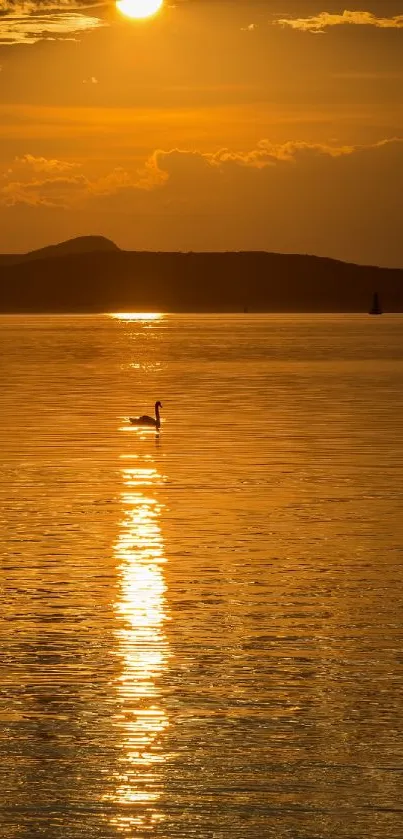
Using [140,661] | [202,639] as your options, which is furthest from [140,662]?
[202,639]

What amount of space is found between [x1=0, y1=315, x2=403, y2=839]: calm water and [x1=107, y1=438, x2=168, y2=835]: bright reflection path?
1.2 inches

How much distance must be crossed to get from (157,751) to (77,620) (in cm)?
531

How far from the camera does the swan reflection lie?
13102 mm

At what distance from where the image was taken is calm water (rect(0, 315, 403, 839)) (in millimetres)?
13070

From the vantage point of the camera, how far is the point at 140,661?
17.3 metres

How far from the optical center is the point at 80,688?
53.2 ft

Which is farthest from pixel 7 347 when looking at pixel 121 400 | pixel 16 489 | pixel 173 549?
pixel 173 549

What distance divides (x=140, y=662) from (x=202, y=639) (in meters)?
A: 1.26

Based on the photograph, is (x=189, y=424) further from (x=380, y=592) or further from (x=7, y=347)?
(x=7, y=347)

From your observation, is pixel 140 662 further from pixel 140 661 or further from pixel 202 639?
pixel 202 639

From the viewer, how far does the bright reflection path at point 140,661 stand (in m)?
13.1

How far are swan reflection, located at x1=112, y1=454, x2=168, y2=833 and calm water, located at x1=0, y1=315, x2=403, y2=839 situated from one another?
0.10 ft

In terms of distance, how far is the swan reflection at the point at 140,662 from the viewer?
1310cm

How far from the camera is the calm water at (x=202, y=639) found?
13.1m
